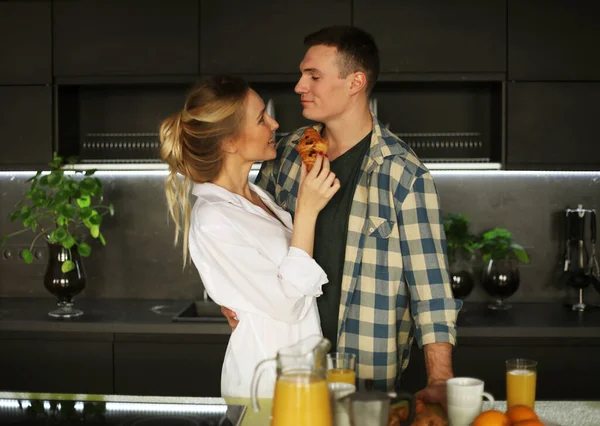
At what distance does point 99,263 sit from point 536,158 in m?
2.21

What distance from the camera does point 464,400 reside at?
1434 millimetres

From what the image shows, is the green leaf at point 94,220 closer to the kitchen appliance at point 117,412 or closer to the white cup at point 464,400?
the kitchen appliance at point 117,412

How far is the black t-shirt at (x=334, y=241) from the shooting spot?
7.43ft

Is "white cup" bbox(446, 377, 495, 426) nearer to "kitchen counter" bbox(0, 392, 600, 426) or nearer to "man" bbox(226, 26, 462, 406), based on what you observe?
"kitchen counter" bbox(0, 392, 600, 426)

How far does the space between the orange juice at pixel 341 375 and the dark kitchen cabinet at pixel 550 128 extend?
2338mm

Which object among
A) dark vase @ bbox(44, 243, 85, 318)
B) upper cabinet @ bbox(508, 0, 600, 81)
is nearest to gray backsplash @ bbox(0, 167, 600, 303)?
dark vase @ bbox(44, 243, 85, 318)

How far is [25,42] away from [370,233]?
2225mm

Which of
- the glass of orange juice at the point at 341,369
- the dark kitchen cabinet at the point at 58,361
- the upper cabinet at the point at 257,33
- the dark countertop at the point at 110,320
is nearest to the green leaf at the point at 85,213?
the dark countertop at the point at 110,320

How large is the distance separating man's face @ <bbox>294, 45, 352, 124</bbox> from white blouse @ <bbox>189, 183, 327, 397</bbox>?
41 centimetres

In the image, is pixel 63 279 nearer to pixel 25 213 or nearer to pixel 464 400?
pixel 25 213

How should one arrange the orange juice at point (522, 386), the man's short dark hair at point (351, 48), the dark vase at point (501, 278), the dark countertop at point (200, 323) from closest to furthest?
the orange juice at point (522, 386), the man's short dark hair at point (351, 48), the dark countertop at point (200, 323), the dark vase at point (501, 278)

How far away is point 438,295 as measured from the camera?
2.10 m

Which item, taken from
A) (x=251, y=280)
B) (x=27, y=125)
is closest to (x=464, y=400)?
(x=251, y=280)

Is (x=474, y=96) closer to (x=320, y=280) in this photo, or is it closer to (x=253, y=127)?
(x=253, y=127)
